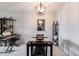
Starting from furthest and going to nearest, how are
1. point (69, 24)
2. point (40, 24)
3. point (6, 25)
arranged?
point (69, 24) < point (6, 25) < point (40, 24)

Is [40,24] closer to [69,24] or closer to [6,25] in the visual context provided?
[6,25]

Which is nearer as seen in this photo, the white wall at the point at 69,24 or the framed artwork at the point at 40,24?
the framed artwork at the point at 40,24

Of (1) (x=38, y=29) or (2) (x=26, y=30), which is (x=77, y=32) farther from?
(2) (x=26, y=30)

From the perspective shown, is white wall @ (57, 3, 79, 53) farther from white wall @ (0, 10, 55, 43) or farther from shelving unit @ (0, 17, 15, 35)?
shelving unit @ (0, 17, 15, 35)

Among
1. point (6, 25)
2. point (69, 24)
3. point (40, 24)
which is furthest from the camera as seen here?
point (69, 24)

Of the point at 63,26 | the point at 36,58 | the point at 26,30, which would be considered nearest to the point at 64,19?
the point at 63,26

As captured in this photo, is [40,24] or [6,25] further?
[6,25]

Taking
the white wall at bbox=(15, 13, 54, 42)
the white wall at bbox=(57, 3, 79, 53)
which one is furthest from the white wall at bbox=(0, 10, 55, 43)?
the white wall at bbox=(57, 3, 79, 53)

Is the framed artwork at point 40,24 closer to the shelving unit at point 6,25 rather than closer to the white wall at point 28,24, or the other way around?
the white wall at point 28,24

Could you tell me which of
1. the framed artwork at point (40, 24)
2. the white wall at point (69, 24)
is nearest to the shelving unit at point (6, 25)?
the framed artwork at point (40, 24)

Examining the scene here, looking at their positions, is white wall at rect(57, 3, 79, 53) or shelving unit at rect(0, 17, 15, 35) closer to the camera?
shelving unit at rect(0, 17, 15, 35)

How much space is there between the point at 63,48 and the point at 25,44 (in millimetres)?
917

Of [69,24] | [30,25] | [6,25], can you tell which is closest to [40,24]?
[30,25]

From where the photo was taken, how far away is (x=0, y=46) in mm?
2350
